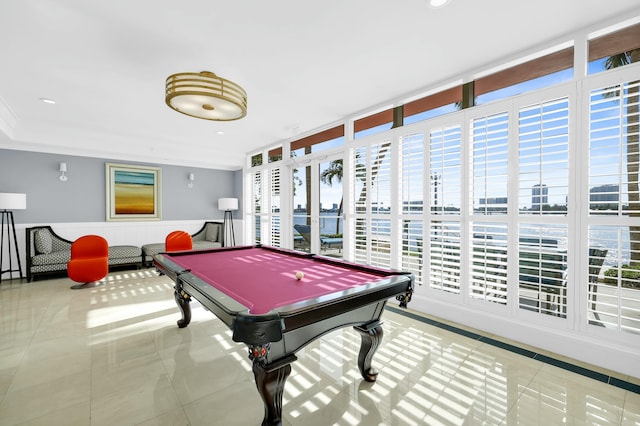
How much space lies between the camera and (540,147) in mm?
2510

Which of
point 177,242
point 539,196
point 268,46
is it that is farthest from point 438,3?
point 177,242

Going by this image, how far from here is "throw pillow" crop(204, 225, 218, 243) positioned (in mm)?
6836

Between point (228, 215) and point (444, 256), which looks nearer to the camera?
point (444, 256)

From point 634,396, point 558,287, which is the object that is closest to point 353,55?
point 558,287

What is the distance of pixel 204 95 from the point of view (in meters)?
2.29

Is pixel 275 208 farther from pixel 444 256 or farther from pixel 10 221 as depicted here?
pixel 10 221

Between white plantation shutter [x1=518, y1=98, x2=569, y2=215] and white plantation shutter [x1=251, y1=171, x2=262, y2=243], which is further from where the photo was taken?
white plantation shutter [x1=251, y1=171, x2=262, y2=243]

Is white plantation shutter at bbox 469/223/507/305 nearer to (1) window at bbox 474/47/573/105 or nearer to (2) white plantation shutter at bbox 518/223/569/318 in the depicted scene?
(2) white plantation shutter at bbox 518/223/569/318

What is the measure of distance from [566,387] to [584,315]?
68 cm

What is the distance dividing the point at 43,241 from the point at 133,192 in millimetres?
1716

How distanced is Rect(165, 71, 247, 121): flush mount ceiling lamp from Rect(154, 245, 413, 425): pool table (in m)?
1.40

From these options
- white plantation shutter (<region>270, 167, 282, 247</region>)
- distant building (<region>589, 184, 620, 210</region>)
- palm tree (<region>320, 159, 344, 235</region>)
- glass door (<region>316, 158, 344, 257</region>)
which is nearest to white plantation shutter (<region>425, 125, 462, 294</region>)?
distant building (<region>589, 184, 620, 210</region>)

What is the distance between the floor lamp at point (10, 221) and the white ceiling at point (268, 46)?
1.02 metres

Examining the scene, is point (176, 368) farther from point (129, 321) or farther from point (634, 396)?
point (634, 396)
